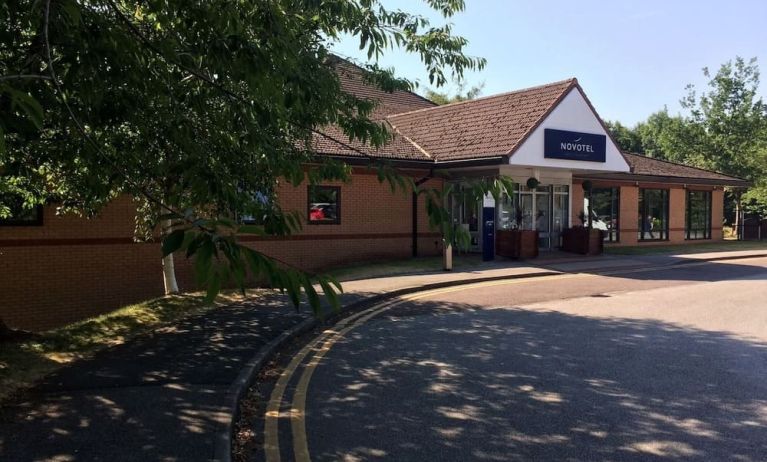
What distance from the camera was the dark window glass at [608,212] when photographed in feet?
85.4

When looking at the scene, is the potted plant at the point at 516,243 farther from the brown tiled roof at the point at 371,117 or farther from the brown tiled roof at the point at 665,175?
the brown tiled roof at the point at 665,175

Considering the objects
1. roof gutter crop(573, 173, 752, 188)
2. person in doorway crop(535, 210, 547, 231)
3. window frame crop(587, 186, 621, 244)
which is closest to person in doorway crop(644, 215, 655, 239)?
roof gutter crop(573, 173, 752, 188)

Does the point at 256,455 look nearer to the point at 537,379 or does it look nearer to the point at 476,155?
the point at 537,379

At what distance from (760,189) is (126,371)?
119ft

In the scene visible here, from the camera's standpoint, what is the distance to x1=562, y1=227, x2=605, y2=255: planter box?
2184cm

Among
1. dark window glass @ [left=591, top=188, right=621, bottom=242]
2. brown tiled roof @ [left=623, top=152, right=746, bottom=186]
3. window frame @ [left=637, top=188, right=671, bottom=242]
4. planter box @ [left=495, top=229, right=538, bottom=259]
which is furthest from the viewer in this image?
window frame @ [left=637, top=188, right=671, bottom=242]

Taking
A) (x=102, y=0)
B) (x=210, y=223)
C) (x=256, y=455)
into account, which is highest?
(x=102, y=0)

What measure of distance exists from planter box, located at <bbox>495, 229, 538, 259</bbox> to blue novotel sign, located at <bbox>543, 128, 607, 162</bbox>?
2628mm

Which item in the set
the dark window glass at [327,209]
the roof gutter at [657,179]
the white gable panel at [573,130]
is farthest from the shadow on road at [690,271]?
the dark window glass at [327,209]

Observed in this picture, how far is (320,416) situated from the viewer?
5.30 metres

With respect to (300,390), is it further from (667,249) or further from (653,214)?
(653,214)

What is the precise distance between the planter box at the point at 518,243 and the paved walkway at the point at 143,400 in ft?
39.6

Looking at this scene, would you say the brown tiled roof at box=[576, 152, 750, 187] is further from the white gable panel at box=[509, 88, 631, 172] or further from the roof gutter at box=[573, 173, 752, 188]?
the white gable panel at box=[509, 88, 631, 172]

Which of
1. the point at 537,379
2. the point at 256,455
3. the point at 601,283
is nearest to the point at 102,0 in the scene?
the point at 256,455
